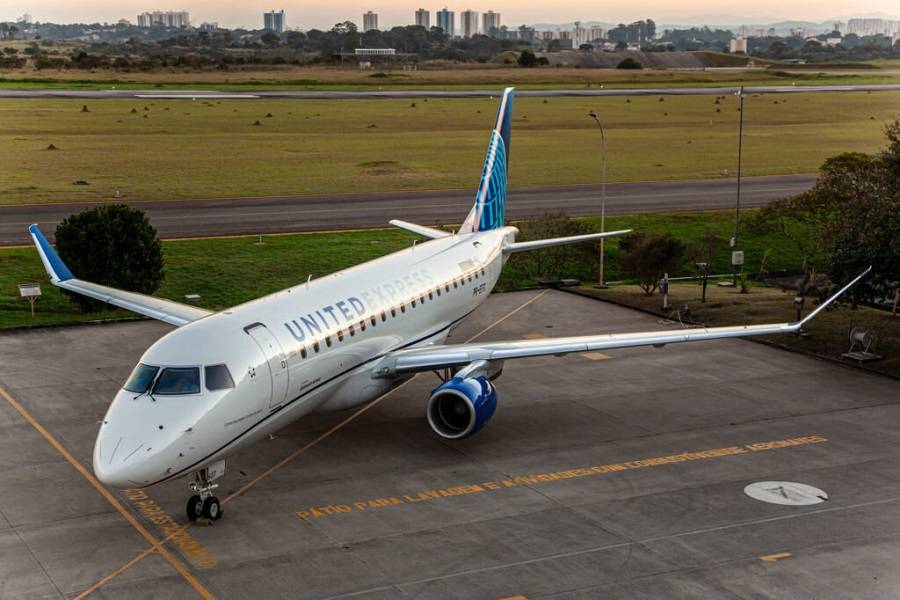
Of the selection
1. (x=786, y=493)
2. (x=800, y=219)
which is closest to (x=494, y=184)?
(x=786, y=493)

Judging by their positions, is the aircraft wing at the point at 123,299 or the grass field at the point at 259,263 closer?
the aircraft wing at the point at 123,299

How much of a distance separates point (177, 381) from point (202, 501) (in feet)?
10.6

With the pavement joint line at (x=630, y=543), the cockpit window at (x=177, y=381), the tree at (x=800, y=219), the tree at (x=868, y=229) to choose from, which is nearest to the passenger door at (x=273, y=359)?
the cockpit window at (x=177, y=381)

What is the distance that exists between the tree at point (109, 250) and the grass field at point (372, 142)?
32.3m

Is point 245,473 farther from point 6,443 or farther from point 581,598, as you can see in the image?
point 581,598

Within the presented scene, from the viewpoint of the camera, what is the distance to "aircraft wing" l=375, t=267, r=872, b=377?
114ft

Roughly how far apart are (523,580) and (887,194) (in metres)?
32.2

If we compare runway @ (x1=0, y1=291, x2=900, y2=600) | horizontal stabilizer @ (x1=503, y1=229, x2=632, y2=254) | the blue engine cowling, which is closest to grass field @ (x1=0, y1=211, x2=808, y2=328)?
runway @ (x1=0, y1=291, x2=900, y2=600)

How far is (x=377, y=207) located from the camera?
84.8m

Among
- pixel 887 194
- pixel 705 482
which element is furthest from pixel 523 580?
pixel 887 194

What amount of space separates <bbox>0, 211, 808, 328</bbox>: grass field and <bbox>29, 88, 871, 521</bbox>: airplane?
16.6m

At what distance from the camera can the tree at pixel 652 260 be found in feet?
190

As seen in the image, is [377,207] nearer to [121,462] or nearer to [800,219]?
[800,219]

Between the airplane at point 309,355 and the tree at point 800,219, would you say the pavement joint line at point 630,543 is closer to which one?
the airplane at point 309,355
